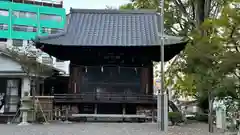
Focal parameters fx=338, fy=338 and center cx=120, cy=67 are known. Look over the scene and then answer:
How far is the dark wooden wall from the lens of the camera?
65.9ft

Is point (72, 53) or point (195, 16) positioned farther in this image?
point (195, 16)

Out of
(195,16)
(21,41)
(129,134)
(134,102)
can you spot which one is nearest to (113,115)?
(134,102)

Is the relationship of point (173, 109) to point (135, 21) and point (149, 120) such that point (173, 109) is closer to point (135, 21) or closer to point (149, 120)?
point (149, 120)

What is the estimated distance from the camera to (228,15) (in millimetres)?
8984

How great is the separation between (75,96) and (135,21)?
653 cm

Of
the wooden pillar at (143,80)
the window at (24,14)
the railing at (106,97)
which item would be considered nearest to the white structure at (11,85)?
the railing at (106,97)

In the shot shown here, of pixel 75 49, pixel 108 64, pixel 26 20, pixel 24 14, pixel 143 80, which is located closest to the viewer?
pixel 75 49

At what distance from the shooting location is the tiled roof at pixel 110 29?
19.2m

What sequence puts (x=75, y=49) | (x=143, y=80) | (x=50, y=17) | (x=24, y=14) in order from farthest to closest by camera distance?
(x=50, y=17), (x=24, y=14), (x=143, y=80), (x=75, y=49)

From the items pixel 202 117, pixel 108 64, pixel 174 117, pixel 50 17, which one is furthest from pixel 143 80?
pixel 50 17

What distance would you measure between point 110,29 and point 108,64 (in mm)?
2369

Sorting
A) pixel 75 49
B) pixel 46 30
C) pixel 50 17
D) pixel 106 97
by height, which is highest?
pixel 50 17

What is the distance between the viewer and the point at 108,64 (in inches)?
799

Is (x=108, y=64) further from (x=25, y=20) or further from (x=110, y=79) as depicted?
(x=25, y=20)
